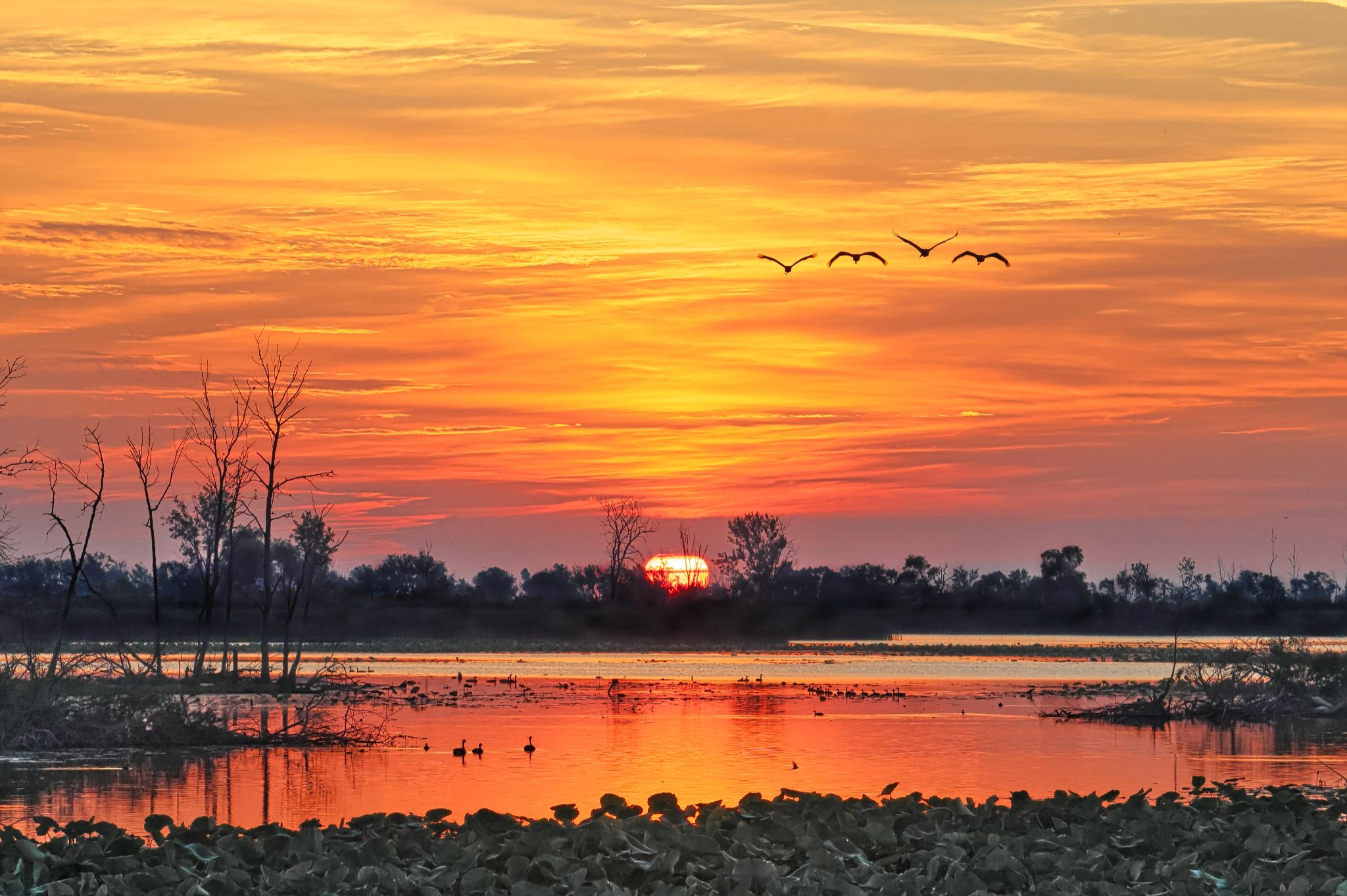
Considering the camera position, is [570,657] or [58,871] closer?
[58,871]

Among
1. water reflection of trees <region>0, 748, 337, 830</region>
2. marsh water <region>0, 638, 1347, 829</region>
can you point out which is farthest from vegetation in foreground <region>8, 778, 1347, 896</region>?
marsh water <region>0, 638, 1347, 829</region>

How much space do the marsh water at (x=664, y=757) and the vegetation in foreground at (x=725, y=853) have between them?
21.7ft

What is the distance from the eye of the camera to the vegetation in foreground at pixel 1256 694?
42.8 m

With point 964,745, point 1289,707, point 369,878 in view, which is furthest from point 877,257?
point 1289,707

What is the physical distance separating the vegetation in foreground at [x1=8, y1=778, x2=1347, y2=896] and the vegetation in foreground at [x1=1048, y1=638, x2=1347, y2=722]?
27.0 m

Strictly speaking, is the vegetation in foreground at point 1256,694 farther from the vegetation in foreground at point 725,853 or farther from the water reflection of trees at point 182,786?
the vegetation in foreground at point 725,853

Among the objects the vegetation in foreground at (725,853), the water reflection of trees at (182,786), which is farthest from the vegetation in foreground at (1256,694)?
the vegetation in foreground at (725,853)

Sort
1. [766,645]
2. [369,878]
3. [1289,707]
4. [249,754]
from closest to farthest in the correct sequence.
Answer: [369,878]
[249,754]
[1289,707]
[766,645]

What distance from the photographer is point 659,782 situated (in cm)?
2564

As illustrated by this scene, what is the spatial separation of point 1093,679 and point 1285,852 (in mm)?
49553

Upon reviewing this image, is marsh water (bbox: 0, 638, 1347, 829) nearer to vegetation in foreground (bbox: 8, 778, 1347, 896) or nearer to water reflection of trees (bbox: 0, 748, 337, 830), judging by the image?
water reflection of trees (bbox: 0, 748, 337, 830)

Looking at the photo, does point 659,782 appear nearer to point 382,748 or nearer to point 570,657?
point 382,748

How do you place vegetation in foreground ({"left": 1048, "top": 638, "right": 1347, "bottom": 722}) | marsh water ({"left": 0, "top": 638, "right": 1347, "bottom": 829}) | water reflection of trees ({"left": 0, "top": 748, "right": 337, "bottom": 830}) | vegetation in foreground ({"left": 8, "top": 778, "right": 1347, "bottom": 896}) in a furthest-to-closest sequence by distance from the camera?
vegetation in foreground ({"left": 1048, "top": 638, "right": 1347, "bottom": 722}), marsh water ({"left": 0, "top": 638, "right": 1347, "bottom": 829}), water reflection of trees ({"left": 0, "top": 748, "right": 337, "bottom": 830}), vegetation in foreground ({"left": 8, "top": 778, "right": 1347, "bottom": 896})

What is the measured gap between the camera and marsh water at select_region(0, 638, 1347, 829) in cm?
2394
